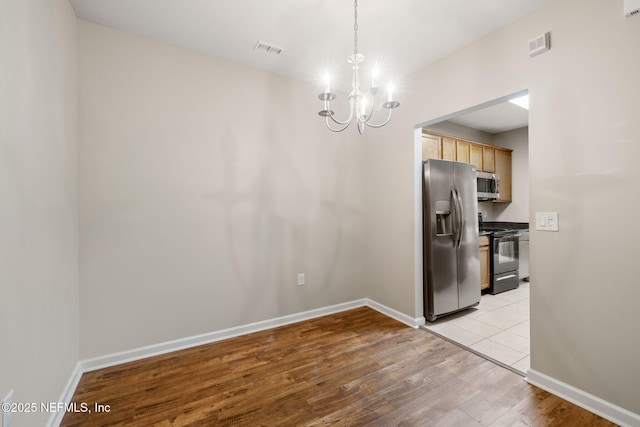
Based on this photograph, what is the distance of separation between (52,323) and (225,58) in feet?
8.56

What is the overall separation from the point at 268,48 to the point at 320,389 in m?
2.97

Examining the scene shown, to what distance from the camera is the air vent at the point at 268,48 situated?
2.49 m

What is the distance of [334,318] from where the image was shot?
3240 millimetres

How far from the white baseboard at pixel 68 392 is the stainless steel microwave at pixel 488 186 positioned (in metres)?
5.51

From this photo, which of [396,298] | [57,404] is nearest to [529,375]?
[396,298]

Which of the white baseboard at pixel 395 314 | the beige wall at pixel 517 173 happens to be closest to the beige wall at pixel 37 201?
the white baseboard at pixel 395 314

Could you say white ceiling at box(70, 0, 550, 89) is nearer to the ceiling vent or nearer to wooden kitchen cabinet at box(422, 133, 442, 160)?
the ceiling vent

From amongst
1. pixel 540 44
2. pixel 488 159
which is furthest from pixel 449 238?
pixel 488 159

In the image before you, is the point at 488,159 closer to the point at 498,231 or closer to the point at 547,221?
the point at 498,231

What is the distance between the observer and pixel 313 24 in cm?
222

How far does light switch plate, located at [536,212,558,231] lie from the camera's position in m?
1.91

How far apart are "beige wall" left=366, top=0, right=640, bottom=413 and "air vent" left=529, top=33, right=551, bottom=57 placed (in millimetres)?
35

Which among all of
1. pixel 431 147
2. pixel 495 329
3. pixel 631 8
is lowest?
pixel 495 329

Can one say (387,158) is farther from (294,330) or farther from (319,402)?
(319,402)
